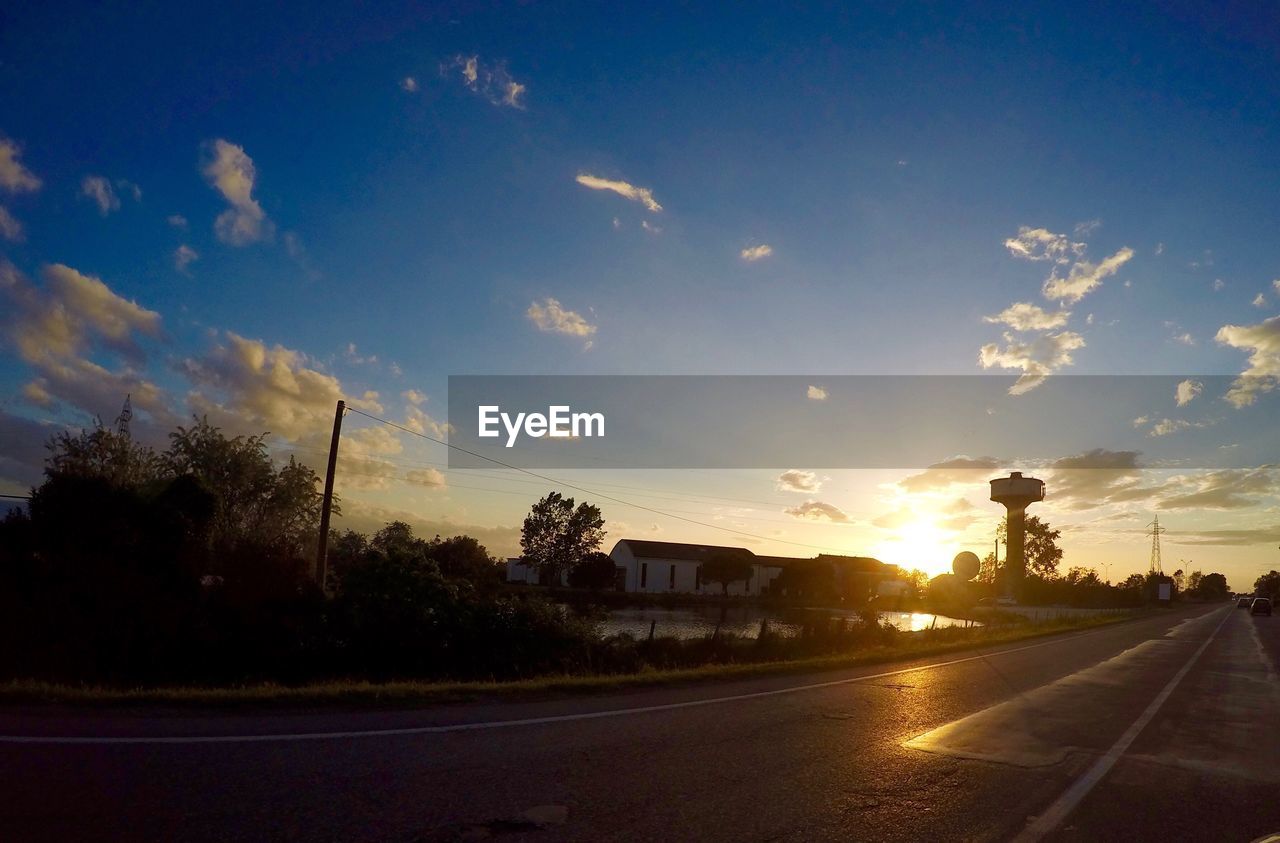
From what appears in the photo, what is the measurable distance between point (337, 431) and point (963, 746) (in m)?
25.7

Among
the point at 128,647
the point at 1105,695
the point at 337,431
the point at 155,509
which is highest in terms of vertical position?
the point at 337,431

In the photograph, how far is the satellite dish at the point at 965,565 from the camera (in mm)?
37312

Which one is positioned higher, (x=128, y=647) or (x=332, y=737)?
(x=332, y=737)

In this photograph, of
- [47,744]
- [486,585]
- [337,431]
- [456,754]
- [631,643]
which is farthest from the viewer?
[486,585]

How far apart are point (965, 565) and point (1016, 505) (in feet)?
261

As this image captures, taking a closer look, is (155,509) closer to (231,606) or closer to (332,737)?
(231,606)

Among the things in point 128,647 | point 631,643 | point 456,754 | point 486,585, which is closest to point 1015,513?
point 486,585

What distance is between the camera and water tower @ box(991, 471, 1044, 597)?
106562 millimetres

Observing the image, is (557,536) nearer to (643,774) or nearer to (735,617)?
(735,617)

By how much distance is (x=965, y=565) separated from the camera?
37.4 m

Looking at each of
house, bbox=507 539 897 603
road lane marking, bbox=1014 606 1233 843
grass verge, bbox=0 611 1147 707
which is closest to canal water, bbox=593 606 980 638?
house, bbox=507 539 897 603

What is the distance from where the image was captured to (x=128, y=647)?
23.4 meters

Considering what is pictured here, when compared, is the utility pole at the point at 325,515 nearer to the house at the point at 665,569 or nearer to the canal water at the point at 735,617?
the canal water at the point at 735,617

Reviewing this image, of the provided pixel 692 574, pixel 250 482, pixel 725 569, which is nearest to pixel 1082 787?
pixel 250 482
